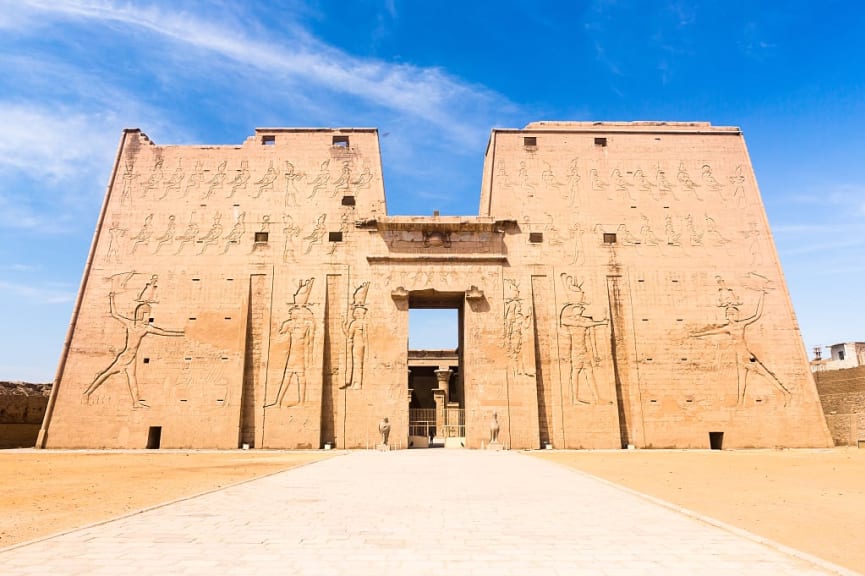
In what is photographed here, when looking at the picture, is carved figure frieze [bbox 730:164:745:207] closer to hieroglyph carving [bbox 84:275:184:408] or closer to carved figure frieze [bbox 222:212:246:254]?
carved figure frieze [bbox 222:212:246:254]

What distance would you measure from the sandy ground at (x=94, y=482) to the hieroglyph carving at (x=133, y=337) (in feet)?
8.75

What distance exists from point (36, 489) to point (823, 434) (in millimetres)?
22713

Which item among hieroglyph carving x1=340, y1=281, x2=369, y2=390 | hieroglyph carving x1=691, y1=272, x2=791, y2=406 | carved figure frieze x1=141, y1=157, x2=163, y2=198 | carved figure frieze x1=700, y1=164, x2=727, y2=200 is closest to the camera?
hieroglyph carving x1=340, y1=281, x2=369, y2=390

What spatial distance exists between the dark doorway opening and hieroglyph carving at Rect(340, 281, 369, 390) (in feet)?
21.0

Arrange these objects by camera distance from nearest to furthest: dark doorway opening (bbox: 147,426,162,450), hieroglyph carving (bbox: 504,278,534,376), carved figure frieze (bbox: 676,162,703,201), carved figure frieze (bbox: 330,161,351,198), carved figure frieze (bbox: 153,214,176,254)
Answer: dark doorway opening (bbox: 147,426,162,450), hieroglyph carving (bbox: 504,278,534,376), carved figure frieze (bbox: 153,214,176,254), carved figure frieze (bbox: 330,161,351,198), carved figure frieze (bbox: 676,162,703,201)

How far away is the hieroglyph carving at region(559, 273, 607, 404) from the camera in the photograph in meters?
19.8

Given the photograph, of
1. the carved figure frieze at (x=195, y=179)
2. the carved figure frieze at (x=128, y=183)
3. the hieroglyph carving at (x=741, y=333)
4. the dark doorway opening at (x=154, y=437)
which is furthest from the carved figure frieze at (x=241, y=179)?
the hieroglyph carving at (x=741, y=333)

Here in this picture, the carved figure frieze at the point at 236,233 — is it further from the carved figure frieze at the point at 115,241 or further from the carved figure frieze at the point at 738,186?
the carved figure frieze at the point at 738,186

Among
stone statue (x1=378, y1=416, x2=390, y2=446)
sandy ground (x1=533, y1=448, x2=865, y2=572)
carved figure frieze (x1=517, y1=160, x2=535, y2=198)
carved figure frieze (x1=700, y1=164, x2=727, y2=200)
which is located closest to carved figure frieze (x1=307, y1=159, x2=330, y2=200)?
carved figure frieze (x1=517, y1=160, x2=535, y2=198)

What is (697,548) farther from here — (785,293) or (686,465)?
(785,293)

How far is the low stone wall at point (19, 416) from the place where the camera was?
68.8ft

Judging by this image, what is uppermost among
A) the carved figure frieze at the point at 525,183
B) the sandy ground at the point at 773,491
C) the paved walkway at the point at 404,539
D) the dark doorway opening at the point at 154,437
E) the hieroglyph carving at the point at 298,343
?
the carved figure frieze at the point at 525,183

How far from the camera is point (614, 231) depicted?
70.7 ft

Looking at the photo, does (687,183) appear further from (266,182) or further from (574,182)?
(266,182)
